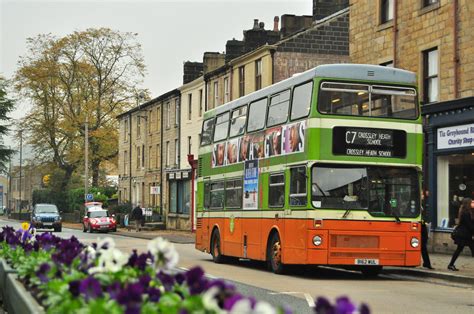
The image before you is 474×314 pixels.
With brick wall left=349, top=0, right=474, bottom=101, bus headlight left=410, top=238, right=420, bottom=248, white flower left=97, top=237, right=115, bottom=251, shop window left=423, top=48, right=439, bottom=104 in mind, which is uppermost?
brick wall left=349, top=0, right=474, bottom=101

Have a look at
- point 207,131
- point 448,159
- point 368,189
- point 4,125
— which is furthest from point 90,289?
point 4,125

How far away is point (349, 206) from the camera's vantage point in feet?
57.8

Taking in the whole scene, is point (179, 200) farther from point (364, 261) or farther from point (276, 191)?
point (364, 261)

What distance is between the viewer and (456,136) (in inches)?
987

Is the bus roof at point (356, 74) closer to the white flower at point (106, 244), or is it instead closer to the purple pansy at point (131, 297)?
the white flower at point (106, 244)

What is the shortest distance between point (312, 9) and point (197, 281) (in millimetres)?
42022

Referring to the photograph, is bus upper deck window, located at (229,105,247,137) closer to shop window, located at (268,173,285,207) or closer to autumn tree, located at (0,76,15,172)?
shop window, located at (268,173,285,207)

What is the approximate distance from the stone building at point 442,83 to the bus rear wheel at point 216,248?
6.42m

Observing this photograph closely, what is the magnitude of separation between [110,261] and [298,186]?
461 inches

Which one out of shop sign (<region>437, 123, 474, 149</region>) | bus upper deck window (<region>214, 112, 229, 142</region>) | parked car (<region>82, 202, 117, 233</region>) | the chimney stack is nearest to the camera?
bus upper deck window (<region>214, 112, 229, 142</region>)

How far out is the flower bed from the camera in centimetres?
415

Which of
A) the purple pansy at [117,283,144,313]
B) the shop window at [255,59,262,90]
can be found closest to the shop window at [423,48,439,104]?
the shop window at [255,59,262,90]

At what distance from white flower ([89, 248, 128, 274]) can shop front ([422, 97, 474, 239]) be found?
18.8 m

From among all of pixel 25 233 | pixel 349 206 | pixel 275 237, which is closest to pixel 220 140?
pixel 275 237
